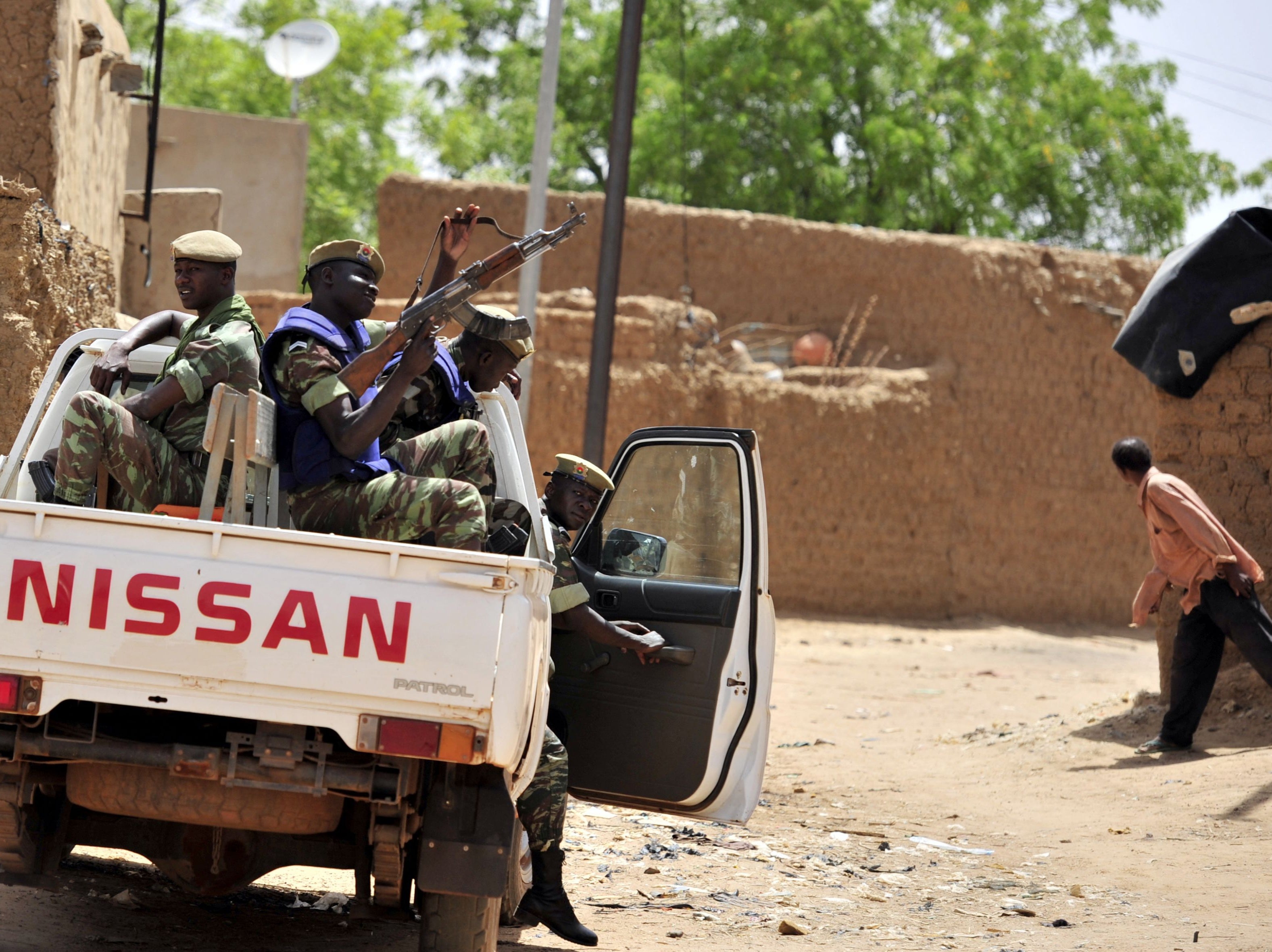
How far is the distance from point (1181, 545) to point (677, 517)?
3.89 meters

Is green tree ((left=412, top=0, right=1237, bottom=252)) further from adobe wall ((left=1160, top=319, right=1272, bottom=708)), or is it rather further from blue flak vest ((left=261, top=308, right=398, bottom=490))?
blue flak vest ((left=261, top=308, right=398, bottom=490))

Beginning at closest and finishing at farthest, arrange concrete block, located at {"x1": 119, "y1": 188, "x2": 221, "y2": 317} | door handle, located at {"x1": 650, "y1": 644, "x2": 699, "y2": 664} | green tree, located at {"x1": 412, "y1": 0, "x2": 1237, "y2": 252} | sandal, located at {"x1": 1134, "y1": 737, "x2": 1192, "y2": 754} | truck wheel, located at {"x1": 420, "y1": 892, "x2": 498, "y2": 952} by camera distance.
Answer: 1. truck wheel, located at {"x1": 420, "y1": 892, "x2": 498, "y2": 952}
2. door handle, located at {"x1": 650, "y1": 644, "x2": 699, "y2": 664}
3. sandal, located at {"x1": 1134, "y1": 737, "x2": 1192, "y2": 754}
4. concrete block, located at {"x1": 119, "y1": 188, "x2": 221, "y2": 317}
5. green tree, located at {"x1": 412, "y1": 0, "x2": 1237, "y2": 252}

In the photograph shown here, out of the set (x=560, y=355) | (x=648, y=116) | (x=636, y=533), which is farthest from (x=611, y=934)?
(x=648, y=116)

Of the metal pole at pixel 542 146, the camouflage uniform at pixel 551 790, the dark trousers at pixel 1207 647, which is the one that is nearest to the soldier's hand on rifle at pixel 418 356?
the camouflage uniform at pixel 551 790

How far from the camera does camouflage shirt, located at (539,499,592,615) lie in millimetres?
4352

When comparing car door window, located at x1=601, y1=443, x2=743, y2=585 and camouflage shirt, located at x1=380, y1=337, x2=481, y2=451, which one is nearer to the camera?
camouflage shirt, located at x1=380, y1=337, x2=481, y2=451

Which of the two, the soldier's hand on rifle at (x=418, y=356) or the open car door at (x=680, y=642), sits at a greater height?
the soldier's hand on rifle at (x=418, y=356)

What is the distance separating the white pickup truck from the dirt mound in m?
3.01

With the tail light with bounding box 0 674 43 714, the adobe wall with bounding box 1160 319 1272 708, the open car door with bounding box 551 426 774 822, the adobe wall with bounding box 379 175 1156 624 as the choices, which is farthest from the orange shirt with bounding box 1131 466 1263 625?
the adobe wall with bounding box 379 175 1156 624

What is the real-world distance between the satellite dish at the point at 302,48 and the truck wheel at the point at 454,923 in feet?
54.6

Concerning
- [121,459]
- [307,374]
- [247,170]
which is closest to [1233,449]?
[307,374]

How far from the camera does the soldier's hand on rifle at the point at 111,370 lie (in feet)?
13.6

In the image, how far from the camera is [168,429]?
4.09 meters

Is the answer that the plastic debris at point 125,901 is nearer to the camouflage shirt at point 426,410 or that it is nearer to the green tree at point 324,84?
the camouflage shirt at point 426,410
